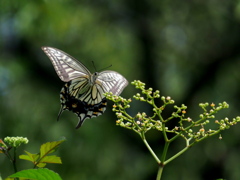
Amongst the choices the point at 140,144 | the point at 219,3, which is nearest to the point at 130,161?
the point at 140,144

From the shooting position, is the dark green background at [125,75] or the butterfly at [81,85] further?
the dark green background at [125,75]

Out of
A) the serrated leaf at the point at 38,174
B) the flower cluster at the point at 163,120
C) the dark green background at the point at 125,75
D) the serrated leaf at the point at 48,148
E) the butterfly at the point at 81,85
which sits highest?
the dark green background at the point at 125,75

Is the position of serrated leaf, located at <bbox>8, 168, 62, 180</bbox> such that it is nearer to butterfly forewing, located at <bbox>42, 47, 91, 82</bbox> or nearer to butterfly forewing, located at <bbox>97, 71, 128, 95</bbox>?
butterfly forewing, located at <bbox>97, 71, 128, 95</bbox>

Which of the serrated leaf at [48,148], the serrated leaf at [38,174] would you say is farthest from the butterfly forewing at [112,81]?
the serrated leaf at [38,174]

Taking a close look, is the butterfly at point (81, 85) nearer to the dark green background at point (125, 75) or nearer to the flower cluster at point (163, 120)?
the flower cluster at point (163, 120)

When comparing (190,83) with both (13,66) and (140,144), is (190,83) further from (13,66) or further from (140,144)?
(13,66)

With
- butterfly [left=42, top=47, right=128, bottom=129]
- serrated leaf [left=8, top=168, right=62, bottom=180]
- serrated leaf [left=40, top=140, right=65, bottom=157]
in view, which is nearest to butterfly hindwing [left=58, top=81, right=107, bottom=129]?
butterfly [left=42, top=47, right=128, bottom=129]

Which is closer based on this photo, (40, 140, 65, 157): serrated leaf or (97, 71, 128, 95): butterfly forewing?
(40, 140, 65, 157): serrated leaf
